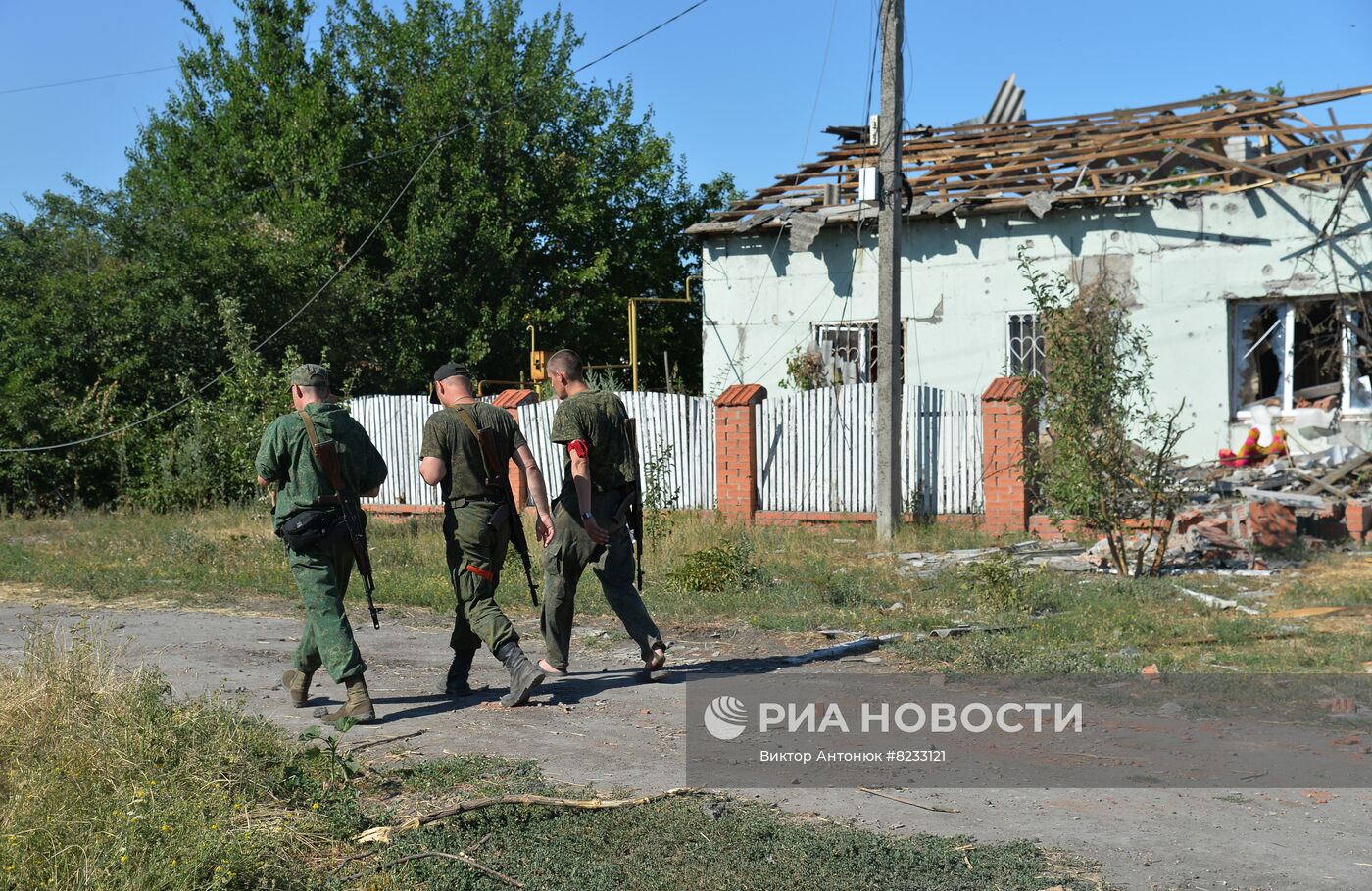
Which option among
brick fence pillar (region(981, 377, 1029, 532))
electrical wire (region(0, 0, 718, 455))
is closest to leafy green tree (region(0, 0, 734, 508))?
electrical wire (region(0, 0, 718, 455))

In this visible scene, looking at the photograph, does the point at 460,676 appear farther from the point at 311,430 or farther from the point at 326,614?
the point at 311,430

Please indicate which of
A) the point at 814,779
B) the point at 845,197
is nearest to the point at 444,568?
the point at 814,779

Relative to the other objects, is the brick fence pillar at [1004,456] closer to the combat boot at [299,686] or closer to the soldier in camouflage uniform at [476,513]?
the soldier in camouflage uniform at [476,513]

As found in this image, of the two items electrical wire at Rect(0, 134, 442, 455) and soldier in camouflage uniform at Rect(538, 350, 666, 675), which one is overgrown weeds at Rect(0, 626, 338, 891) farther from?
electrical wire at Rect(0, 134, 442, 455)

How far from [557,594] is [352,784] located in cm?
215

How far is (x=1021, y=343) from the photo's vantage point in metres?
16.8

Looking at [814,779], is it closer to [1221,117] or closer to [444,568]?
[444,568]

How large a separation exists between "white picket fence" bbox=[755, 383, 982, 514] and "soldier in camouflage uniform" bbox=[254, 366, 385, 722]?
30.5 ft

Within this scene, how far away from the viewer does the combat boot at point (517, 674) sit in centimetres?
628

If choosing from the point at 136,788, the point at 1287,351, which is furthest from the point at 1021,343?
the point at 136,788

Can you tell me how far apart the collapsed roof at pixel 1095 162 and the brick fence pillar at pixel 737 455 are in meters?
→ 3.16

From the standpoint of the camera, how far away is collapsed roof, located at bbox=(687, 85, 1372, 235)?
15.4 meters

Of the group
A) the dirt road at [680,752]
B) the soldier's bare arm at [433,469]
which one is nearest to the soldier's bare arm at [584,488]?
the soldier's bare arm at [433,469]

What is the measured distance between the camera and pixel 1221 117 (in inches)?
634
